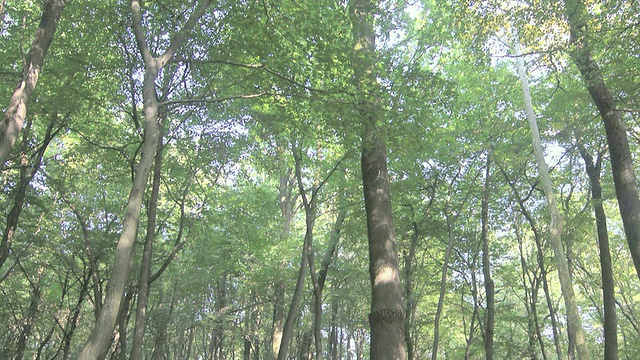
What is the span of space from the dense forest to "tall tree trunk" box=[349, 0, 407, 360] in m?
0.03

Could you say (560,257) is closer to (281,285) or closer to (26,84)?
(281,285)

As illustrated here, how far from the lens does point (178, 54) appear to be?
834 cm

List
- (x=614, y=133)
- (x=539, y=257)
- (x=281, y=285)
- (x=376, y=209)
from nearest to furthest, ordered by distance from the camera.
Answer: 1. (x=376, y=209)
2. (x=614, y=133)
3. (x=281, y=285)
4. (x=539, y=257)

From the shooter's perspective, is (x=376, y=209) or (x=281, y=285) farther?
(x=281, y=285)

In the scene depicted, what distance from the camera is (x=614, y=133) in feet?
25.2

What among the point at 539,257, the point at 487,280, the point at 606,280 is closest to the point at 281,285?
the point at 487,280

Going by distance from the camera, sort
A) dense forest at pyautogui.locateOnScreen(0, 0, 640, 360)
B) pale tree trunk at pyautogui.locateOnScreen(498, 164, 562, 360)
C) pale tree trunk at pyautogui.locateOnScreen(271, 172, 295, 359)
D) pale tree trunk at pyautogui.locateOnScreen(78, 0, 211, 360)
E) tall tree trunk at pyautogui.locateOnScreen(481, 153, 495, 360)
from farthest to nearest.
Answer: pale tree trunk at pyautogui.locateOnScreen(498, 164, 562, 360) → pale tree trunk at pyautogui.locateOnScreen(271, 172, 295, 359) → tall tree trunk at pyautogui.locateOnScreen(481, 153, 495, 360) → dense forest at pyautogui.locateOnScreen(0, 0, 640, 360) → pale tree trunk at pyautogui.locateOnScreen(78, 0, 211, 360)

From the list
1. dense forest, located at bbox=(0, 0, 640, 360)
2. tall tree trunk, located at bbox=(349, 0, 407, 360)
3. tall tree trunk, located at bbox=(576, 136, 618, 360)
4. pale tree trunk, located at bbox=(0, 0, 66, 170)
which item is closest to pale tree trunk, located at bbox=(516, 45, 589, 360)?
dense forest, located at bbox=(0, 0, 640, 360)

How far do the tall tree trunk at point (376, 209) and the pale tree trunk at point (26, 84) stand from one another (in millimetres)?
4073

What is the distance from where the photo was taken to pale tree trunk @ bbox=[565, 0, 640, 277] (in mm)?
7039

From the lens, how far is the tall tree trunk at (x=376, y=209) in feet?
17.2

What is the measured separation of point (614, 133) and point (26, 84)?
940cm

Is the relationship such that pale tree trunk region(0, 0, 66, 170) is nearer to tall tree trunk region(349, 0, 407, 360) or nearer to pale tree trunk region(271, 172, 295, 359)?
tall tree trunk region(349, 0, 407, 360)

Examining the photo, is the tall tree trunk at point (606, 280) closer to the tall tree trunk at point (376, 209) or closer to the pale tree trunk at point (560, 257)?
the pale tree trunk at point (560, 257)
